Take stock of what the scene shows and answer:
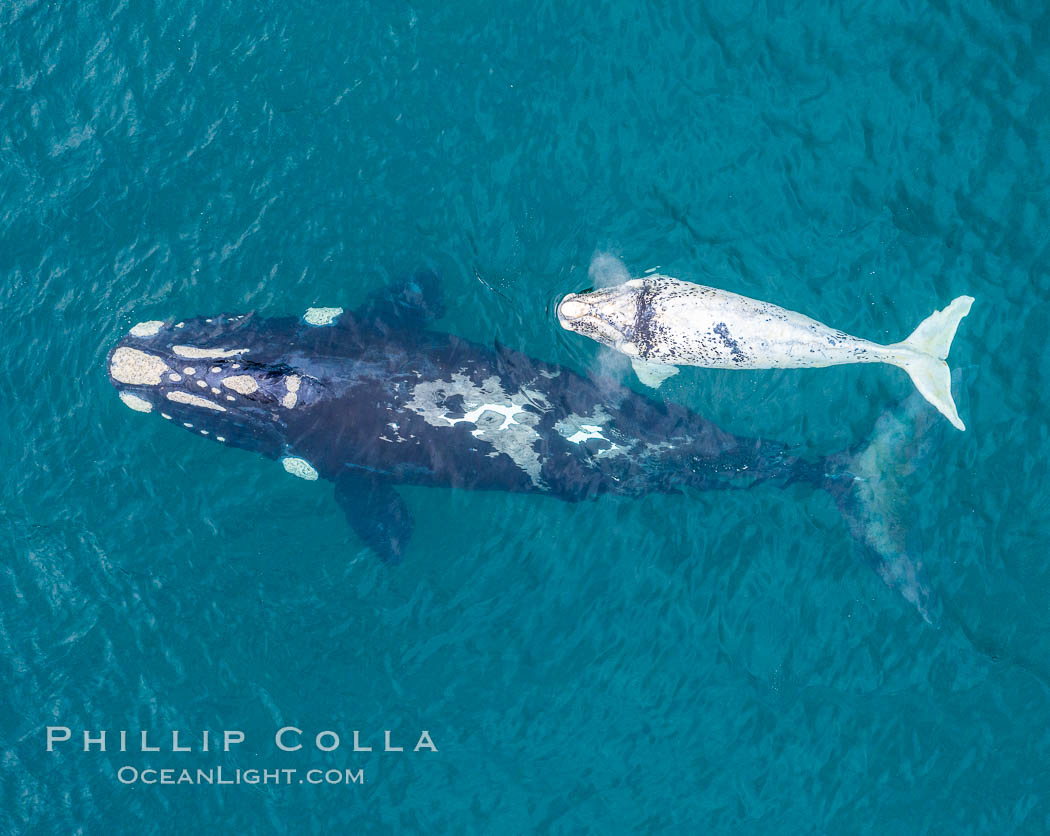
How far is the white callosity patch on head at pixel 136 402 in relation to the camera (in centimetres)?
1552

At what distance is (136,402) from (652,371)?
9216 millimetres

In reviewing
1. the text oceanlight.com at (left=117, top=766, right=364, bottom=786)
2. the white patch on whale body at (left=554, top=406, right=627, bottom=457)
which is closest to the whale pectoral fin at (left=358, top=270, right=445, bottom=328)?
the white patch on whale body at (left=554, top=406, right=627, bottom=457)

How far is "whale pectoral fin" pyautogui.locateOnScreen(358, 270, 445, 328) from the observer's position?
1550 centimetres

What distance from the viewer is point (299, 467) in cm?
1538

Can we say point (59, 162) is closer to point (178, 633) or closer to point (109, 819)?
point (178, 633)

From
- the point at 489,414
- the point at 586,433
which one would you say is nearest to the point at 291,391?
the point at 489,414

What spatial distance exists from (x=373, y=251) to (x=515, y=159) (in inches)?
122

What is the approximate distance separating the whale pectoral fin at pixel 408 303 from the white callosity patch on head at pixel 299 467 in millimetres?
2777

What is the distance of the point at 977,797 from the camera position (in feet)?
50.0

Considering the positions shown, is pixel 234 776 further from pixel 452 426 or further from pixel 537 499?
pixel 452 426

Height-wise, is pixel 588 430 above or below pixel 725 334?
below

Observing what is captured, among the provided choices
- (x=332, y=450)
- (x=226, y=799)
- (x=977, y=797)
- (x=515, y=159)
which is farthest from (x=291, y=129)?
(x=977, y=797)

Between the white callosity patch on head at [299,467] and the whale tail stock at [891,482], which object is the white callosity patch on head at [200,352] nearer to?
the white callosity patch on head at [299,467]

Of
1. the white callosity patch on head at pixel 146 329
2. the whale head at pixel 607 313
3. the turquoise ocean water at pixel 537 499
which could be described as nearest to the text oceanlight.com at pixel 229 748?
the turquoise ocean water at pixel 537 499
